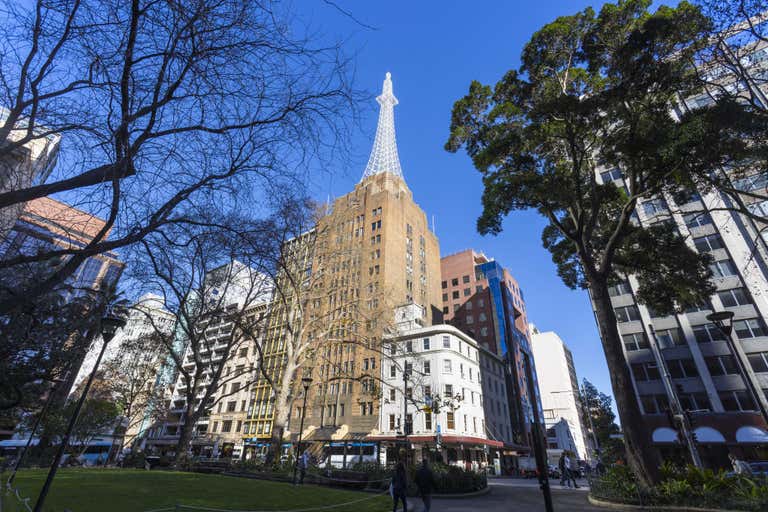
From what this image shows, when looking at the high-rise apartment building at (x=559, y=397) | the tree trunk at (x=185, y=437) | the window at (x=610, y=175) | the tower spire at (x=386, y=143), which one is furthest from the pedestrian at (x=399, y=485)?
the high-rise apartment building at (x=559, y=397)

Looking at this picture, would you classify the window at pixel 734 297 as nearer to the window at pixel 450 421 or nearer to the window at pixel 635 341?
the window at pixel 635 341

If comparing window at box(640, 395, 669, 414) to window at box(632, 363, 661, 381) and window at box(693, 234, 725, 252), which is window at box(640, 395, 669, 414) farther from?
window at box(693, 234, 725, 252)

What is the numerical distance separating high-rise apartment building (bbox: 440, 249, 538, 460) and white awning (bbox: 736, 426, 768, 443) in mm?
27794

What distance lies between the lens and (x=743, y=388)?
1228 inches

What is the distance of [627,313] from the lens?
3903cm

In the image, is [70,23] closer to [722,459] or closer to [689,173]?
[689,173]

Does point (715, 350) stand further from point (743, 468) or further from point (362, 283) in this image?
point (362, 283)

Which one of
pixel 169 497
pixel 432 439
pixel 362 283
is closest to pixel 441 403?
pixel 432 439

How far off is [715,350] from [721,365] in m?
1.39

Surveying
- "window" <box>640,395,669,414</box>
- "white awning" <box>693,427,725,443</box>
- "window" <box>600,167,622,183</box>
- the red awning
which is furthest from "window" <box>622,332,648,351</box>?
the red awning

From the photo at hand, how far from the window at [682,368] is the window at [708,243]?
1177 centimetres

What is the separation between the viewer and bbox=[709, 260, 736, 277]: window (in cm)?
3464

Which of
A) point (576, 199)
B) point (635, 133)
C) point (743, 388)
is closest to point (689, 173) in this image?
point (635, 133)

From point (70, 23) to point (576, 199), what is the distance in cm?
1794
